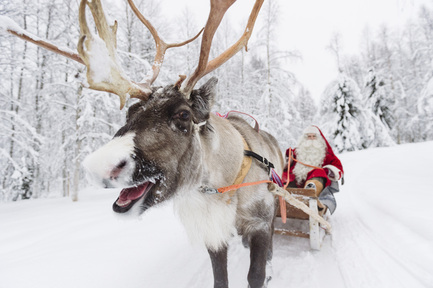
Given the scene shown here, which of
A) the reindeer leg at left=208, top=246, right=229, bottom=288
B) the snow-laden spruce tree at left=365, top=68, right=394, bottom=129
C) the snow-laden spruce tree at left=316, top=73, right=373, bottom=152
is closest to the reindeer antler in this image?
the reindeer leg at left=208, top=246, right=229, bottom=288

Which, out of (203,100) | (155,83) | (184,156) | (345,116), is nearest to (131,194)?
(184,156)

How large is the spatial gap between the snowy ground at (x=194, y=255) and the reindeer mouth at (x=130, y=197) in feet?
4.35

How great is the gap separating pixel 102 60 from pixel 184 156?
0.82m

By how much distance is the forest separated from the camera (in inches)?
317

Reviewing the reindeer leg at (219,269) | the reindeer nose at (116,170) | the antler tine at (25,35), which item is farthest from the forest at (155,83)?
the reindeer leg at (219,269)

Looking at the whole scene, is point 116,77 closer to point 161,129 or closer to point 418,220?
point 161,129

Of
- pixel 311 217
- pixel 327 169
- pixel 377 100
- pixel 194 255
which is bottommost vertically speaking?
pixel 194 255

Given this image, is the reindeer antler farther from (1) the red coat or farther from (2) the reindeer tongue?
(1) the red coat

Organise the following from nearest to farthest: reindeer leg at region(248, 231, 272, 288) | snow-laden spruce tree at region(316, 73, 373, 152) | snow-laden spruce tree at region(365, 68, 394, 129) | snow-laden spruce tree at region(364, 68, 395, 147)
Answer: reindeer leg at region(248, 231, 272, 288) < snow-laden spruce tree at region(316, 73, 373, 152) < snow-laden spruce tree at region(364, 68, 395, 147) < snow-laden spruce tree at region(365, 68, 394, 129)

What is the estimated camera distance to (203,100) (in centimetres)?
176

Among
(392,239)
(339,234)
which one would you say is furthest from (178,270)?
(392,239)

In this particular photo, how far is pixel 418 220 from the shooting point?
3227mm

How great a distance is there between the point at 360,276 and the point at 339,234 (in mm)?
1136

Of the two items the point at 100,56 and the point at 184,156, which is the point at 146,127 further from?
the point at 100,56
